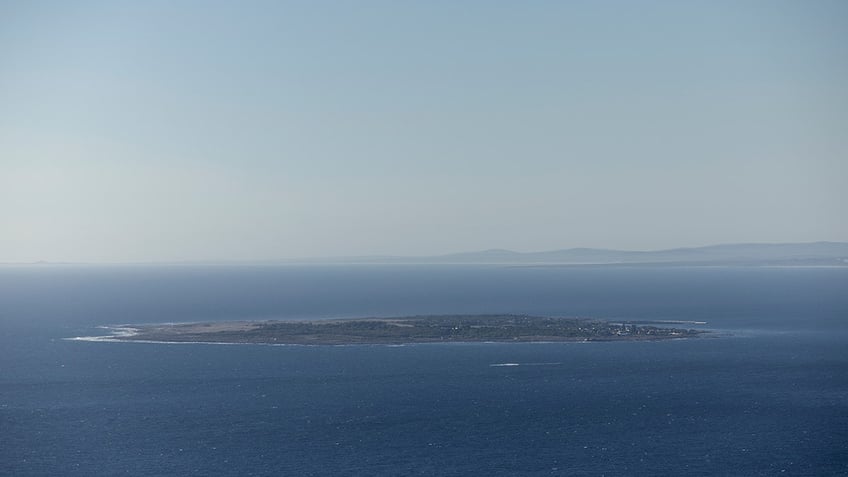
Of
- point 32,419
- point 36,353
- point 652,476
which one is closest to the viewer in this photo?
point 652,476

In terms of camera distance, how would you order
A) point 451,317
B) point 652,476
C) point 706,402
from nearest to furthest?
point 652,476, point 706,402, point 451,317

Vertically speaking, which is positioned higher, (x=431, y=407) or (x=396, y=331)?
(x=396, y=331)

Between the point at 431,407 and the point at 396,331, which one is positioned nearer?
the point at 431,407

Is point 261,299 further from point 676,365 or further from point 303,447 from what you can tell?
point 303,447

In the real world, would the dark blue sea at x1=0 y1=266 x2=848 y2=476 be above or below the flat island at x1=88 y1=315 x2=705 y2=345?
below

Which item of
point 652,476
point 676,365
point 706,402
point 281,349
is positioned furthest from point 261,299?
point 652,476
